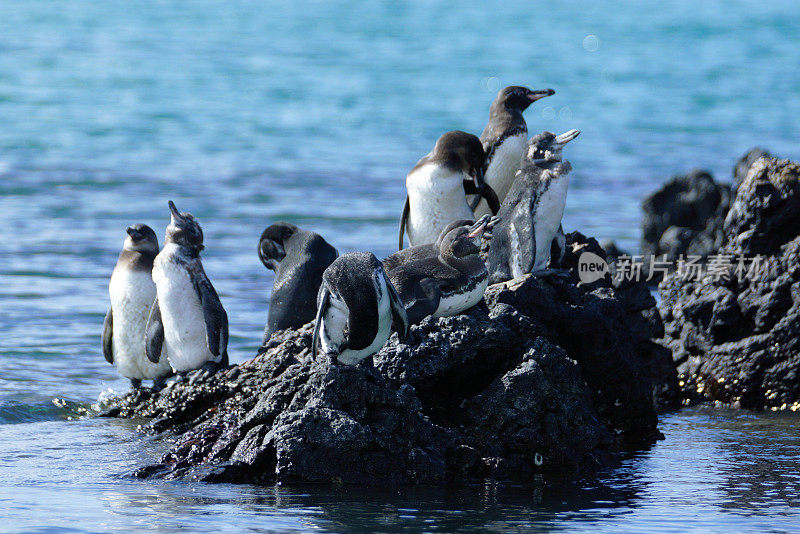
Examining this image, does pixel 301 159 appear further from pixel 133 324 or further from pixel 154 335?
pixel 154 335

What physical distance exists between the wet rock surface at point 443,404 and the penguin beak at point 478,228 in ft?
1.13

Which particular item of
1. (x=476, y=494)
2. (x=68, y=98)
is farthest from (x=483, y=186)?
(x=68, y=98)

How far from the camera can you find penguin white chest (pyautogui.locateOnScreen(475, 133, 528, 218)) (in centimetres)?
921

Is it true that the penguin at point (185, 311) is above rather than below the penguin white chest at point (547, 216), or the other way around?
below

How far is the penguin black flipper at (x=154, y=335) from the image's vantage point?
816cm

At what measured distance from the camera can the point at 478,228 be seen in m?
7.06

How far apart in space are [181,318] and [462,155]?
237cm

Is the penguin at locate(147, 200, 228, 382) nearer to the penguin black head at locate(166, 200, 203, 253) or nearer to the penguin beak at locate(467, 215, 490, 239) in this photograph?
the penguin black head at locate(166, 200, 203, 253)

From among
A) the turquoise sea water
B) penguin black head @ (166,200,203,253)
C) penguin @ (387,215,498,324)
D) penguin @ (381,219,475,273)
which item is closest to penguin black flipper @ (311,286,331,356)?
penguin @ (387,215,498,324)

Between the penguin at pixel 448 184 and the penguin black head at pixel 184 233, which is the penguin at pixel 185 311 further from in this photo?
the penguin at pixel 448 184

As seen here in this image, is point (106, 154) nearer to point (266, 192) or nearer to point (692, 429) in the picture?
point (266, 192)

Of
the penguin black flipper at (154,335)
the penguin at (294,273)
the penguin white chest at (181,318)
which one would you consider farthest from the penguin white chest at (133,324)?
the penguin at (294,273)

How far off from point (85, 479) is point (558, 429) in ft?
7.34

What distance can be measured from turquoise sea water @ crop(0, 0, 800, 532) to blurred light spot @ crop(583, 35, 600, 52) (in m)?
0.30
